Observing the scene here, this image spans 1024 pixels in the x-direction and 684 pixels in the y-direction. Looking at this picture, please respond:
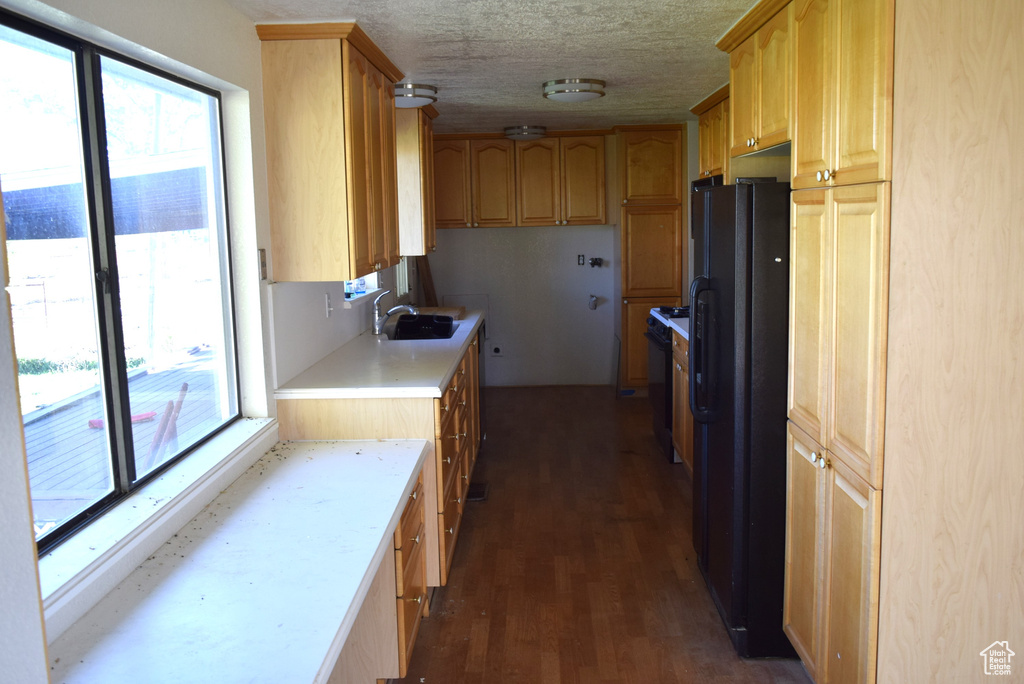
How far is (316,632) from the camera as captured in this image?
5.53 feet

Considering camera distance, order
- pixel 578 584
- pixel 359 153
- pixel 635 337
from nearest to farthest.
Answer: pixel 359 153, pixel 578 584, pixel 635 337

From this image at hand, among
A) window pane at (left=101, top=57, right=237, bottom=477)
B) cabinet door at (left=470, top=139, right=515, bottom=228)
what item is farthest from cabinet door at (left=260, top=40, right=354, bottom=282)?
cabinet door at (left=470, top=139, right=515, bottom=228)

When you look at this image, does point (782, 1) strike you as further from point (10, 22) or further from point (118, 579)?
point (118, 579)

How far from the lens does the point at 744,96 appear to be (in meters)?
3.26

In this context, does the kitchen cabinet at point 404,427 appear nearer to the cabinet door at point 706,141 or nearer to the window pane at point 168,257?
the window pane at point 168,257

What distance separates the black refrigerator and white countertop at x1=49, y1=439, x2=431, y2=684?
1175 mm

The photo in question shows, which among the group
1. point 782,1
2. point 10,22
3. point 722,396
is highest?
point 782,1

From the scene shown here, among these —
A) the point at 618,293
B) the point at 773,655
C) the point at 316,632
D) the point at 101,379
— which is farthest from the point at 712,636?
the point at 618,293

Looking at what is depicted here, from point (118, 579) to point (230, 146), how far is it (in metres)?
1.65

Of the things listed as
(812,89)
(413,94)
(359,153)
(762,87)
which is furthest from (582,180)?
(812,89)

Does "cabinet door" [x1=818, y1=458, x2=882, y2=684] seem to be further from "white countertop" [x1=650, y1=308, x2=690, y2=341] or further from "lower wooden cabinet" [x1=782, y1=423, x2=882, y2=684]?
"white countertop" [x1=650, y1=308, x2=690, y2=341]

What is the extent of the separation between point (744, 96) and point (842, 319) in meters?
1.39

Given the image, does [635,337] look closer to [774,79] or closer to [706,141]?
[706,141]

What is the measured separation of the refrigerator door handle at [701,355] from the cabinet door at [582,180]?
13.0 ft
